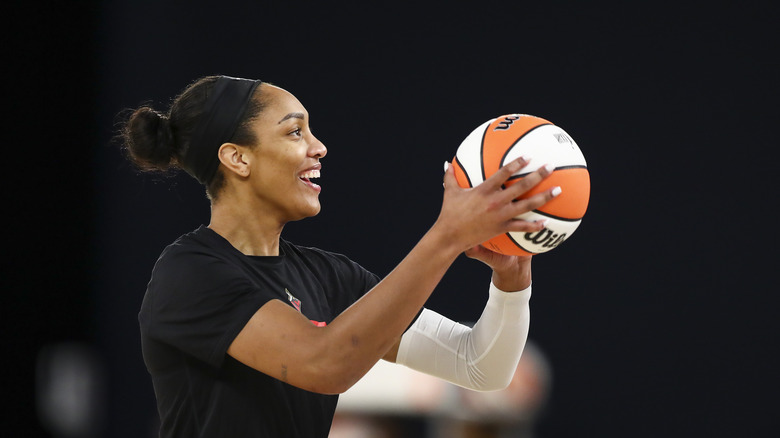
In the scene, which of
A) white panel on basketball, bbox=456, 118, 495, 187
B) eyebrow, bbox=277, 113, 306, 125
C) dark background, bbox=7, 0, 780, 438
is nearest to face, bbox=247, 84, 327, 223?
eyebrow, bbox=277, 113, 306, 125

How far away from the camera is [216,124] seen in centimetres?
211

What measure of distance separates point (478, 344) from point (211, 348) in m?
0.78

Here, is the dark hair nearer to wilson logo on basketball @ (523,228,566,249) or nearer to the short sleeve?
the short sleeve

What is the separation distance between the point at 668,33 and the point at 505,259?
3.52 meters

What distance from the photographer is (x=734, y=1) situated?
5102 mm

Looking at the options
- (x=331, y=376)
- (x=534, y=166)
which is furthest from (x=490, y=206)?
(x=331, y=376)

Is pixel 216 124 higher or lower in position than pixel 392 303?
higher

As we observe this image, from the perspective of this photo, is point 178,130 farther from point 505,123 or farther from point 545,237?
point 545,237

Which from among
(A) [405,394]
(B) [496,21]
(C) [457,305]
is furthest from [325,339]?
(B) [496,21]

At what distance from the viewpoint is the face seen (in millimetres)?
2121

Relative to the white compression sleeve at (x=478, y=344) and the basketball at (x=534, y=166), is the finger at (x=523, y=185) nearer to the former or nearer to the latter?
the basketball at (x=534, y=166)

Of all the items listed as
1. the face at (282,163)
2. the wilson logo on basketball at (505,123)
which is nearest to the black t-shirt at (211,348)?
the face at (282,163)

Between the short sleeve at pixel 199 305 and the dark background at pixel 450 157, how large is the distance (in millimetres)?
3351

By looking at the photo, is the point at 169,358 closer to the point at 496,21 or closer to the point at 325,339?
the point at 325,339
